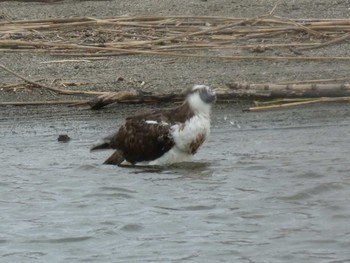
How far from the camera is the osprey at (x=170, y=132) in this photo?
9.29 meters

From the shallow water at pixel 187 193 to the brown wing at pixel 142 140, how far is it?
5.5 inches

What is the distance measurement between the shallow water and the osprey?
0.16 metres

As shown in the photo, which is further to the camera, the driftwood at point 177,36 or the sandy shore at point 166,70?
the driftwood at point 177,36

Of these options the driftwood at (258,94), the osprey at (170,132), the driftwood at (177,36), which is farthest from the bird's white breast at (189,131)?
the driftwood at (177,36)

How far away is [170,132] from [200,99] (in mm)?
358

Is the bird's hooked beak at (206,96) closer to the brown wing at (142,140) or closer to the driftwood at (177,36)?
the brown wing at (142,140)

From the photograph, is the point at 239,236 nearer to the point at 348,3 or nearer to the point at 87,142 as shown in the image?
the point at 87,142

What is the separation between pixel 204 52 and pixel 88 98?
1.90 metres

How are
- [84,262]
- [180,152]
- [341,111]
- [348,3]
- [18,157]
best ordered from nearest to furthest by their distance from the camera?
1. [84,262]
2. [180,152]
3. [18,157]
4. [341,111]
5. [348,3]

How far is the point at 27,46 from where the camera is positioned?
45.3 ft

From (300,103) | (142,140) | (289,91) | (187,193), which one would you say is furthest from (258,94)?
(187,193)

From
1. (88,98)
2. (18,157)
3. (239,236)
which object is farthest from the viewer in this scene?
(88,98)

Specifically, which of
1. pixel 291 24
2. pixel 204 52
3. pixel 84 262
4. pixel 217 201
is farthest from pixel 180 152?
pixel 291 24

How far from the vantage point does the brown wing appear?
30.7ft
